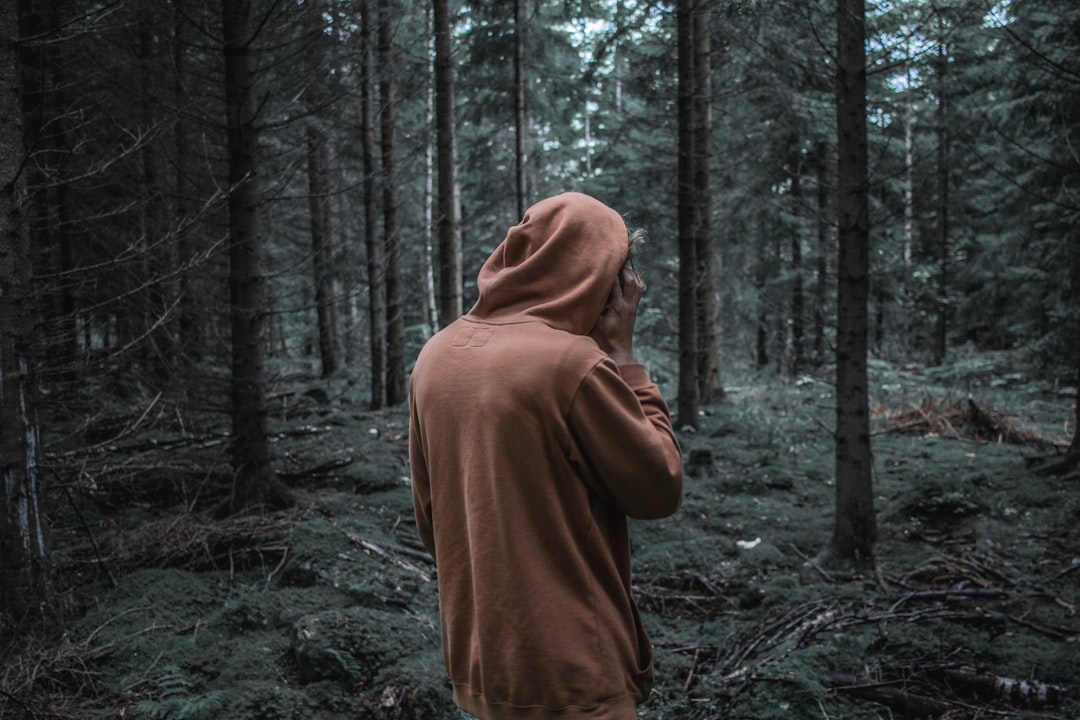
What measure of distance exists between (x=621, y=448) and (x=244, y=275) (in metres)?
5.58

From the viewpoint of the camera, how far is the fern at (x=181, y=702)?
3.63m

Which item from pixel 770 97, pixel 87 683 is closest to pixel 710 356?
pixel 770 97

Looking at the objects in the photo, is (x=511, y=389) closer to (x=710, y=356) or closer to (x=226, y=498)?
(x=226, y=498)

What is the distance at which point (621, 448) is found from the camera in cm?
194

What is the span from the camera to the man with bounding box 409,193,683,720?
1.92 m

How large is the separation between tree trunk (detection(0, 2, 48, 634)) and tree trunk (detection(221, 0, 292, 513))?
228 cm

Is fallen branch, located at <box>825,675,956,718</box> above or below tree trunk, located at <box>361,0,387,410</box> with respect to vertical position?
below

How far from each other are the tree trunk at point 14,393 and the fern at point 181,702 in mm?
992

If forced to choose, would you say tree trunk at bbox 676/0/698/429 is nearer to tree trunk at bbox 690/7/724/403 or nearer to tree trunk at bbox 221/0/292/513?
tree trunk at bbox 690/7/724/403

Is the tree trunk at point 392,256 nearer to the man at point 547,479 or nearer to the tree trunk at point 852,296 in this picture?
the tree trunk at point 852,296

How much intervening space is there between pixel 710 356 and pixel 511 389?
47.2ft

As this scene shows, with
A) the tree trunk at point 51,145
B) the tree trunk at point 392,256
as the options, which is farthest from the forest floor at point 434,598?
the tree trunk at point 392,256

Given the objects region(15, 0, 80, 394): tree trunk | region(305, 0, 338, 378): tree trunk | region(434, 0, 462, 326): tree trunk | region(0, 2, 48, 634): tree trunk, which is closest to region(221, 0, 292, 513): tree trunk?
region(305, 0, 338, 378): tree trunk

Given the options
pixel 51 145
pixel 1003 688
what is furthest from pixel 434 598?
pixel 51 145
